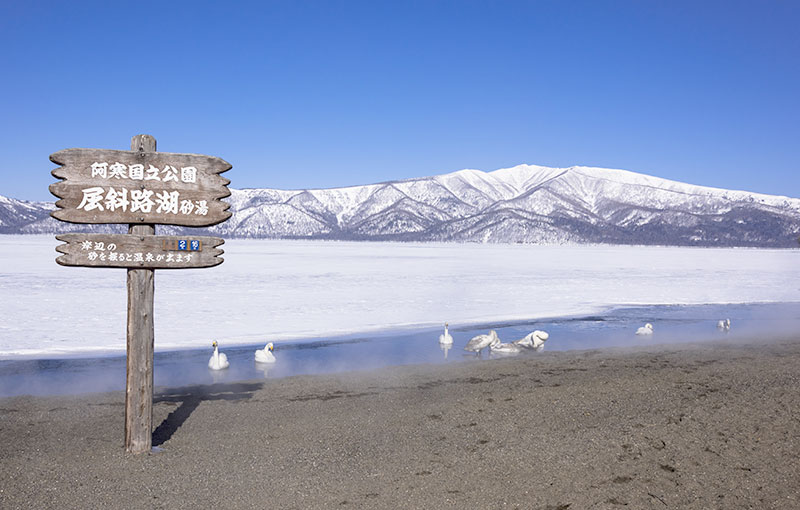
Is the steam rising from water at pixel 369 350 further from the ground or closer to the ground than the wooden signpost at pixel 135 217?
closer to the ground

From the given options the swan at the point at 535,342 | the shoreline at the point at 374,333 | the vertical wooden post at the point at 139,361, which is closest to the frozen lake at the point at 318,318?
the shoreline at the point at 374,333

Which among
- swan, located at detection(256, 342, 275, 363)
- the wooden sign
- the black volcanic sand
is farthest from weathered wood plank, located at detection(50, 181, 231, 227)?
swan, located at detection(256, 342, 275, 363)

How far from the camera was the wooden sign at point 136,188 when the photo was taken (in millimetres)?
6402

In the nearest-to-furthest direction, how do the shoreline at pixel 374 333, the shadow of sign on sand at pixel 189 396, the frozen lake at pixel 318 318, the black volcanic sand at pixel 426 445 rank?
the black volcanic sand at pixel 426 445
the shadow of sign on sand at pixel 189 396
the frozen lake at pixel 318 318
the shoreline at pixel 374 333

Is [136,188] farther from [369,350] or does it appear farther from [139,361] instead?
[369,350]

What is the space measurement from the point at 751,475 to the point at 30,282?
29463 millimetres

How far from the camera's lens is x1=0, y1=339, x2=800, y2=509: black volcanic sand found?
5449 millimetres

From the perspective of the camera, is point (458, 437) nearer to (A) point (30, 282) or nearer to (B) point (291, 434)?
(B) point (291, 434)

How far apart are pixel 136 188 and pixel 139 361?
189cm

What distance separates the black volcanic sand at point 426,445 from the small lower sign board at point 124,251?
2.09 metres

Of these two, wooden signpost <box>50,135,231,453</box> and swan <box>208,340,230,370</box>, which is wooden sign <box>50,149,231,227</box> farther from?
swan <box>208,340,230,370</box>

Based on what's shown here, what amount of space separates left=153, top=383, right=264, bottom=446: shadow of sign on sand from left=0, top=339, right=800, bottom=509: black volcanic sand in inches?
1.8

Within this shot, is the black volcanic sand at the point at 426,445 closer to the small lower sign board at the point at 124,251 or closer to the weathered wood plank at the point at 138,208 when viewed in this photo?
the small lower sign board at the point at 124,251

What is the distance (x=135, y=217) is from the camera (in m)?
6.51
